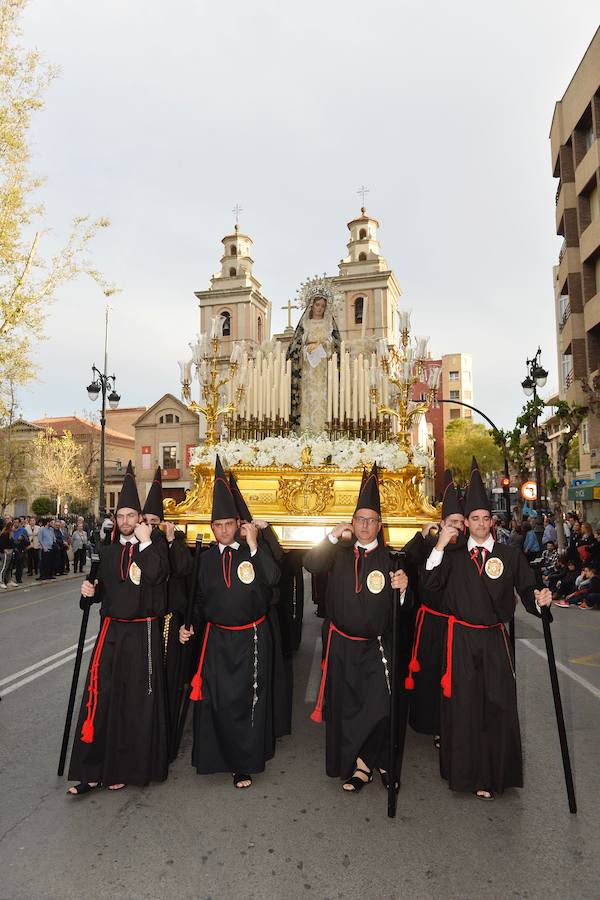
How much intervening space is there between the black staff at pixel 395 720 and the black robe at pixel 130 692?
1.66m

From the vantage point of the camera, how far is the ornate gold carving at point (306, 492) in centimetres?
668

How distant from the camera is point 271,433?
25.7ft

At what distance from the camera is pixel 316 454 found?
6.92m

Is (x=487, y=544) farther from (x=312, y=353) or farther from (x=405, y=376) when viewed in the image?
(x=312, y=353)

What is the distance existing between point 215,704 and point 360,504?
187 cm

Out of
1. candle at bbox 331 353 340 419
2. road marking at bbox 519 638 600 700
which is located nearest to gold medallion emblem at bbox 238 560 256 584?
candle at bbox 331 353 340 419

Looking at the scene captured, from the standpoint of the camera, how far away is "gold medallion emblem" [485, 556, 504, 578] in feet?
14.9

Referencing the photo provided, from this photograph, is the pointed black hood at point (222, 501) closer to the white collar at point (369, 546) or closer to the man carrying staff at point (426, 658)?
the white collar at point (369, 546)

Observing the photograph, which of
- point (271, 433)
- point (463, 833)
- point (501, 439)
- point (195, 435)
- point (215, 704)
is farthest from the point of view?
point (195, 435)

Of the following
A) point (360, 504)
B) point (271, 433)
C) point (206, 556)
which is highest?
point (271, 433)

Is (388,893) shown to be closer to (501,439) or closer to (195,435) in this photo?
(501,439)

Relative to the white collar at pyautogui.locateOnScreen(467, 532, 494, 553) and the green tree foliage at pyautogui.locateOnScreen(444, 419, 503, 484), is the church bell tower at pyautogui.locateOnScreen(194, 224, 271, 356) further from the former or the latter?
the white collar at pyautogui.locateOnScreen(467, 532, 494, 553)

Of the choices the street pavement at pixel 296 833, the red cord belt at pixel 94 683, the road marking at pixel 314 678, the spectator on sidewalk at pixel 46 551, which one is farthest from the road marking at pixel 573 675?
the spectator on sidewalk at pixel 46 551

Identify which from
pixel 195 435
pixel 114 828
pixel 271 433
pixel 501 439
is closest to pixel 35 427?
pixel 195 435
